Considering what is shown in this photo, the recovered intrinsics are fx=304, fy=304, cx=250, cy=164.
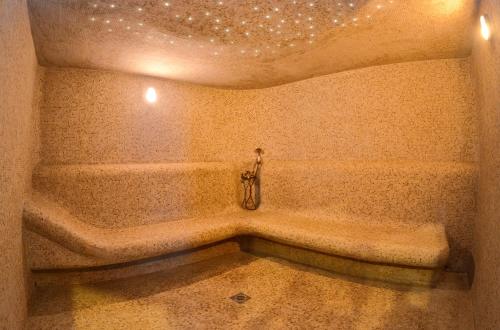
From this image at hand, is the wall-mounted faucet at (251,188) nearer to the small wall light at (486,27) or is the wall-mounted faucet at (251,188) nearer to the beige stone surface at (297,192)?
the beige stone surface at (297,192)

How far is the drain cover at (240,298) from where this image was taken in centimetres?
200

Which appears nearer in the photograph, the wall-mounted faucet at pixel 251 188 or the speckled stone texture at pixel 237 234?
the speckled stone texture at pixel 237 234

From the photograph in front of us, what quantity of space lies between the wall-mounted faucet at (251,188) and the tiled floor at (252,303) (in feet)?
3.49

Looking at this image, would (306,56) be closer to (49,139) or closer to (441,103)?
(441,103)

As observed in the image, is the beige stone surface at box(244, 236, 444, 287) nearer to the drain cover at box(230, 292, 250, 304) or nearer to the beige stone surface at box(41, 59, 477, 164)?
the drain cover at box(230, 292, 250, 304)

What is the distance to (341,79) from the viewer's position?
3211 mm

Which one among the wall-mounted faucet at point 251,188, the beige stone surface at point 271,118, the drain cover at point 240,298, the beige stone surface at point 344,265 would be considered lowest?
the drain cover at point 240,298

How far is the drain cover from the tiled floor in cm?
3

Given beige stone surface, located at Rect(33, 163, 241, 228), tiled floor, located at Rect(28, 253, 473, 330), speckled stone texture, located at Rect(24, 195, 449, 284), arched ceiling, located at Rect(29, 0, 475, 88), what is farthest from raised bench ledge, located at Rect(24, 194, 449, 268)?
arched ceiling, located at Rect(29, 0, 475, 88)

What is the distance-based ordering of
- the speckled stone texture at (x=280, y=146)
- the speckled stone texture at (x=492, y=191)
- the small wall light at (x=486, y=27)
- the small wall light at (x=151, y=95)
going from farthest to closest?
the small wall light at (x=151, y=95) < the speckled stone texture at (x=280, y=146) < the small wall light at (x=486, y=27) < the speckled stone texture at (x=492, y=191)

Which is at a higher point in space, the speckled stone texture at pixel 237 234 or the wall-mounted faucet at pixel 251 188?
the wall-mounted faucet at pixel 251 188

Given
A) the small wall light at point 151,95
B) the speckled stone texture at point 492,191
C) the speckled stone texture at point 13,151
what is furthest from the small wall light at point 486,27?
the small wall light at point 151,95

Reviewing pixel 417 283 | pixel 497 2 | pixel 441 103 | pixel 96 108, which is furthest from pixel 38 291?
pixel 441 103

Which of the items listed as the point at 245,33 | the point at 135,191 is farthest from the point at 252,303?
the point at 245,33
